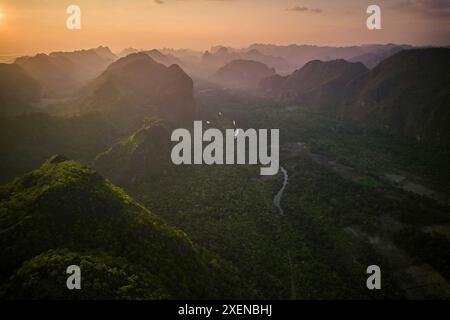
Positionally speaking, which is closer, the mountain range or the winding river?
the mountain range

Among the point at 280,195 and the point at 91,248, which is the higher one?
the point at 91,248

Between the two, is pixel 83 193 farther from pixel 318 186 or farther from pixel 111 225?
pixel 318 186

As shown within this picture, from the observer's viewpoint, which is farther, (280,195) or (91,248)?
(280,195)

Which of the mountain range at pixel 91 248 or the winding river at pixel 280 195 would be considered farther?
the winding river at pixel 280 195

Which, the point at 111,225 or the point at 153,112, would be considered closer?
the point at 111,225

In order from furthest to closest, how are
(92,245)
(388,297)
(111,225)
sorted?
1. (388,297)
2. (111,225)
3. (92,245)
